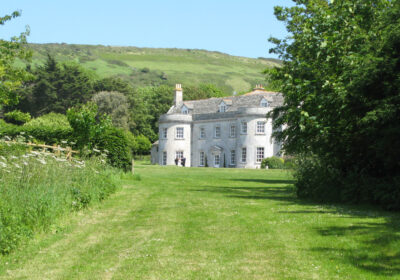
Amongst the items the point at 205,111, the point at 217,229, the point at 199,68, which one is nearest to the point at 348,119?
the point at 217,229

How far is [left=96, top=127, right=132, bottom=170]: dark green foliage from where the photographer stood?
2497 centimetres

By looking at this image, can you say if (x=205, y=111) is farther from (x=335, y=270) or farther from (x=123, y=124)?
A: (x=335, y=270)

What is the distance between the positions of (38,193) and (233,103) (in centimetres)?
4961

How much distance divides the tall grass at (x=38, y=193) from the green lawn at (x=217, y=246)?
1.13 ft

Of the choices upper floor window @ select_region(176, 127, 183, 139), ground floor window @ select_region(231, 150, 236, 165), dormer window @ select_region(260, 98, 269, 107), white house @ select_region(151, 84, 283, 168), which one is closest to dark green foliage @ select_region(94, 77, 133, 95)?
white house @ select_region(151, 84, 283, 168)

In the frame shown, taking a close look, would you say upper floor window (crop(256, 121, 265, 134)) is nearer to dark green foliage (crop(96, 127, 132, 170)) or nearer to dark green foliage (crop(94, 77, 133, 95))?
dark green foliage (crop(96, 127, 132, 170))

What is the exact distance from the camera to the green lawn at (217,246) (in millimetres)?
7141

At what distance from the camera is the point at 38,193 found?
1073 centimetres

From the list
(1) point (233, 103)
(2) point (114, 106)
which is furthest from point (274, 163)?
(2) point (114, 106)

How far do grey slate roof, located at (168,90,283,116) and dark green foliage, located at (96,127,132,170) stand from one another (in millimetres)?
29993

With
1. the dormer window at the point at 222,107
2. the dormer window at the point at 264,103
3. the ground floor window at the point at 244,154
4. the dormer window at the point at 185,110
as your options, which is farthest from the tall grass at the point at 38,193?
the dormer window at the point at 185,110

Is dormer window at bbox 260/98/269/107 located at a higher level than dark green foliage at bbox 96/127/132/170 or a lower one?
higher

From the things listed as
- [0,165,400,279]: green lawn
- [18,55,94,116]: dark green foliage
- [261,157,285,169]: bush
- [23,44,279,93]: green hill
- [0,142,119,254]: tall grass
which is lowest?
[0,165,400,279]: green lawn

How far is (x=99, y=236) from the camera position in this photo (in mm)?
9805
